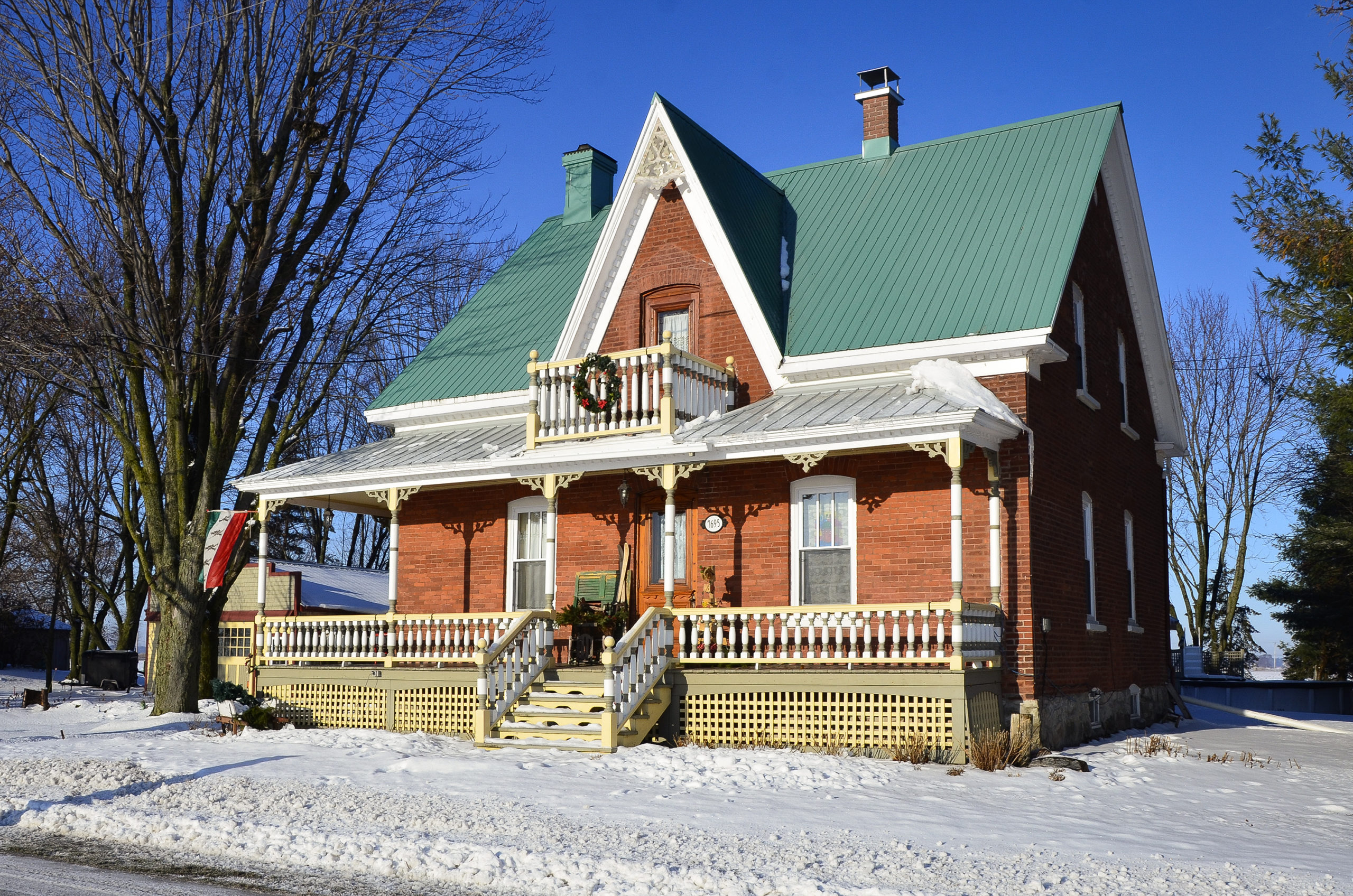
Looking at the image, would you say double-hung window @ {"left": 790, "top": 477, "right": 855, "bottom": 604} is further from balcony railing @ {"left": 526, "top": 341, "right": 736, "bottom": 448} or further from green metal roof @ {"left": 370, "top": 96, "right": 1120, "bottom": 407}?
green metal roof @ {"left": 370, "top": 96, "right": 1120, "bottom": 407}

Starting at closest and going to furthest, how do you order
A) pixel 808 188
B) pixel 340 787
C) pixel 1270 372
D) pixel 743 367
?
pixel 340 787 → pixel 743 367 → pixel 808 188 → pixel 1270 372

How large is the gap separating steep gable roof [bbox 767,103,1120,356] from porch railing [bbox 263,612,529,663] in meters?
6.36

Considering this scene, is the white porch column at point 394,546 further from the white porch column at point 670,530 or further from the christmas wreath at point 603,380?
the white porch column at point 670,530

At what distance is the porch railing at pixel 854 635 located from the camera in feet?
47.2

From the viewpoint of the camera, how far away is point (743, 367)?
1870cm

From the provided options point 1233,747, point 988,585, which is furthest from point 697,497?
point 1233,747

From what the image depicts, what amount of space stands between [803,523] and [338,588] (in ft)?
73.1

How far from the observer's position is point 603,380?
689 inches

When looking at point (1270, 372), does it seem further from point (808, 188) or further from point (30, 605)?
point (30, 605)

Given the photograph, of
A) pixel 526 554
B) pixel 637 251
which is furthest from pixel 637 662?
pixel 637 251

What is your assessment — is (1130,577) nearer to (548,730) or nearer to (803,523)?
(803,523)

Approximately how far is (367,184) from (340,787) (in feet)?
43.4

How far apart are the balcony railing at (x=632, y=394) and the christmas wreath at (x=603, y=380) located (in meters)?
0.02

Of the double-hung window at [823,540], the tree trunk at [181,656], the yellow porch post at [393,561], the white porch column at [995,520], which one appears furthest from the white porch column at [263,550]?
the white porch column at [995,520]
